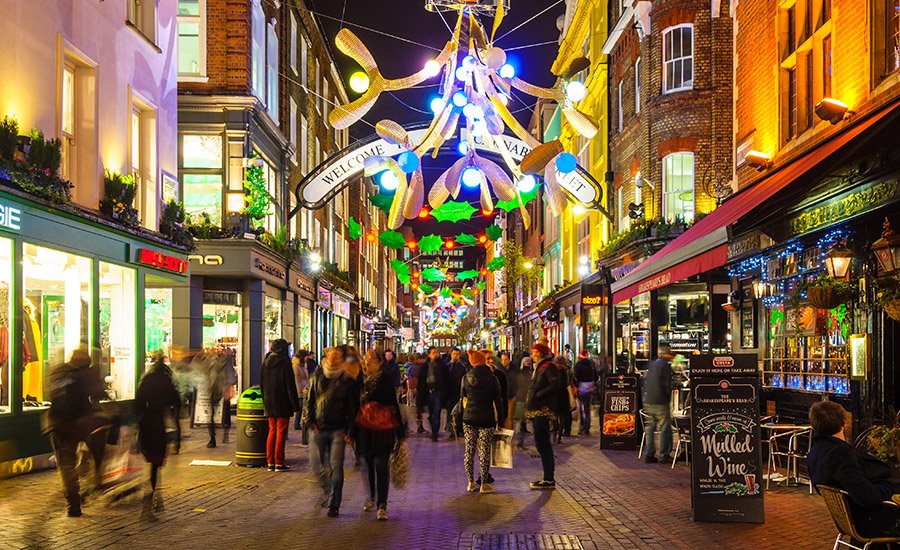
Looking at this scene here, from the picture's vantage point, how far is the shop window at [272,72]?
29.3 metres

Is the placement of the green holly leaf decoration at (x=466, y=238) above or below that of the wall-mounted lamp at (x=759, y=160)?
below

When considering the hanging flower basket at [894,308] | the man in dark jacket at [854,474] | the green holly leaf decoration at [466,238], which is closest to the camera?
the man in dark jacket at [854,474]

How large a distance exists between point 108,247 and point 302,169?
19.2m

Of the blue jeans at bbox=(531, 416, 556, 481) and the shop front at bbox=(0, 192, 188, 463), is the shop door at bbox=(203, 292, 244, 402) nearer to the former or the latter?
the shop front at bbox=(0, 192, 188, 463)

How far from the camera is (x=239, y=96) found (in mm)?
25562

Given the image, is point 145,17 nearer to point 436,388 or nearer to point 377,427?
point 436,388

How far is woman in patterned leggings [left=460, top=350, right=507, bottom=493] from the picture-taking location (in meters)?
12.8

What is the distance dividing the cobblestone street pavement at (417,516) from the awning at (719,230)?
316 cm

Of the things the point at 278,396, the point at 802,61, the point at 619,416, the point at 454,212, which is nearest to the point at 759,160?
the point at 802,61

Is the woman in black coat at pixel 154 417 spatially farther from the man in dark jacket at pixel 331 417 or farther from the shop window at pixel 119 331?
the shop window at pixel 119 331

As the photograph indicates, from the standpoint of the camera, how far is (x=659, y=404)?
52.0 feet

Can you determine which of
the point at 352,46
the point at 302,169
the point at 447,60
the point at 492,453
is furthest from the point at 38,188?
the point at 302,169

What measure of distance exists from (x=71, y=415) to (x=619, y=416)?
1054 cm

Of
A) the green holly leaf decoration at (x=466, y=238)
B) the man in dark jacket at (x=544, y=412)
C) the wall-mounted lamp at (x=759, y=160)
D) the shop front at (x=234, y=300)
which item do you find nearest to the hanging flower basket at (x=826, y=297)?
the man in dark jacket at (x=544, y=412)
